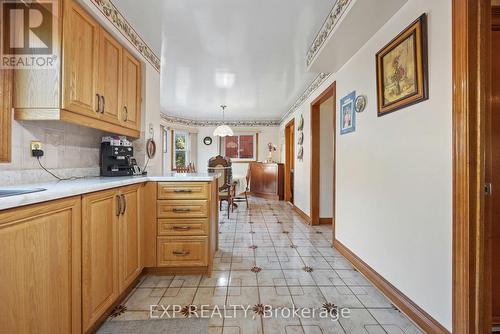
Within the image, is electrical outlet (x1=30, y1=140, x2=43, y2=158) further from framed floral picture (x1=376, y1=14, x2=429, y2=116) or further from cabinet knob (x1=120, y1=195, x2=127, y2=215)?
framed floral picture (x1=376, y1=14, x2=429, y2=116)

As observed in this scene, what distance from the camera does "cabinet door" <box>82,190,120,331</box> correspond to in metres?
1.24

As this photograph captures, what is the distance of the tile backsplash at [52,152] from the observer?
4.52 feet

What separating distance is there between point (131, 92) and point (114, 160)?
26.8 inches

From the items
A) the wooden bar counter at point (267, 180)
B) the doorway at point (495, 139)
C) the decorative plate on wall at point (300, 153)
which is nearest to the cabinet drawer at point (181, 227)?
the doorway at point (495, 139)

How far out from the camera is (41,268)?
960 millimetres

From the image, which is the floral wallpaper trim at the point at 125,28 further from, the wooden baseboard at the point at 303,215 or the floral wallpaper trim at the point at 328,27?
the wooden baseboard at the point at 303,215

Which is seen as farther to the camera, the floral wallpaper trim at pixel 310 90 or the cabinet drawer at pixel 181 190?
the floral wallpaper trim at pixel 310 90

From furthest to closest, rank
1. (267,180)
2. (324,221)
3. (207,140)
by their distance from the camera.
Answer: (207,140) → (267,180) → (324,221)

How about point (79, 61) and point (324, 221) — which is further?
point (324, 221)

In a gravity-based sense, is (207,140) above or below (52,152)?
above

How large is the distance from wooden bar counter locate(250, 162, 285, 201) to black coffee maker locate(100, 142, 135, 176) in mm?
4550

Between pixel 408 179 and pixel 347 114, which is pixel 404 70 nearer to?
pixel 408 179

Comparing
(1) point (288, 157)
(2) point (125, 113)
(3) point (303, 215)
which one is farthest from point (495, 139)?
(1) point (288, 157)

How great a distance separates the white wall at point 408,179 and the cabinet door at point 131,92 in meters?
2.23
